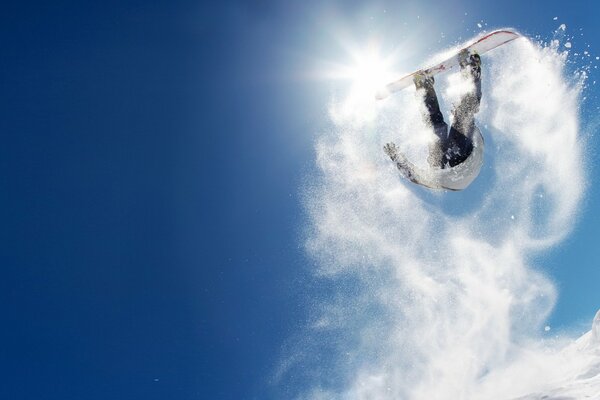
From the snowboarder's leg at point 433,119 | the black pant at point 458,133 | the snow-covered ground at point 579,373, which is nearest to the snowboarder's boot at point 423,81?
the snowboarder's leg at point 433,119

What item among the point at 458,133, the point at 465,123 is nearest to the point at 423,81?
the point at 465,123

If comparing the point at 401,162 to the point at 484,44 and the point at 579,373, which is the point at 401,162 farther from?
the point at 579,373

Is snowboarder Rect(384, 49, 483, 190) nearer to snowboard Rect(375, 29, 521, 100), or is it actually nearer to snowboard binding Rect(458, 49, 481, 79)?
snowboard binding Rect(458, 49, 481, 79)

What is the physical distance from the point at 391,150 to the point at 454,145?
1.63 metres

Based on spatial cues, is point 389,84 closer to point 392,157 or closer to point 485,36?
point 485,36

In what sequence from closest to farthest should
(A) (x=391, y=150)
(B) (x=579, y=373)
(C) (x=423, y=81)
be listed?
(A) (x=391, y=150) < (C) (x=423, y=81) < (B) (x=579, y=373)

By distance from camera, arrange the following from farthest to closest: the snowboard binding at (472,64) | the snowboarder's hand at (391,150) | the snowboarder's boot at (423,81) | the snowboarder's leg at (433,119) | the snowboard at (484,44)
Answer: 1. the snowboard at (484,44)
2. the snowboarder's boot at (423,81)
3. the snowboarder's hand at (391,150)
4. the snowboarder's leg at (433,119)
5. the snowboard binding at (472,64)

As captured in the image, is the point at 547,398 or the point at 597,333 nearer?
the point at 547,398

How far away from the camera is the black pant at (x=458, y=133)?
10.9 m

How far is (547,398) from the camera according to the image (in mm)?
60750

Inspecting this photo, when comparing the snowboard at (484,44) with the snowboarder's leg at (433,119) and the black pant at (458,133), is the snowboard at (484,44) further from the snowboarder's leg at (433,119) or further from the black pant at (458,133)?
the black pant at (458,133)

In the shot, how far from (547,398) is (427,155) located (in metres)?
66.0

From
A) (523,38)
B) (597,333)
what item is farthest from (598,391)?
(597,333)

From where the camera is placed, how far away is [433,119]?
37.8 feet
